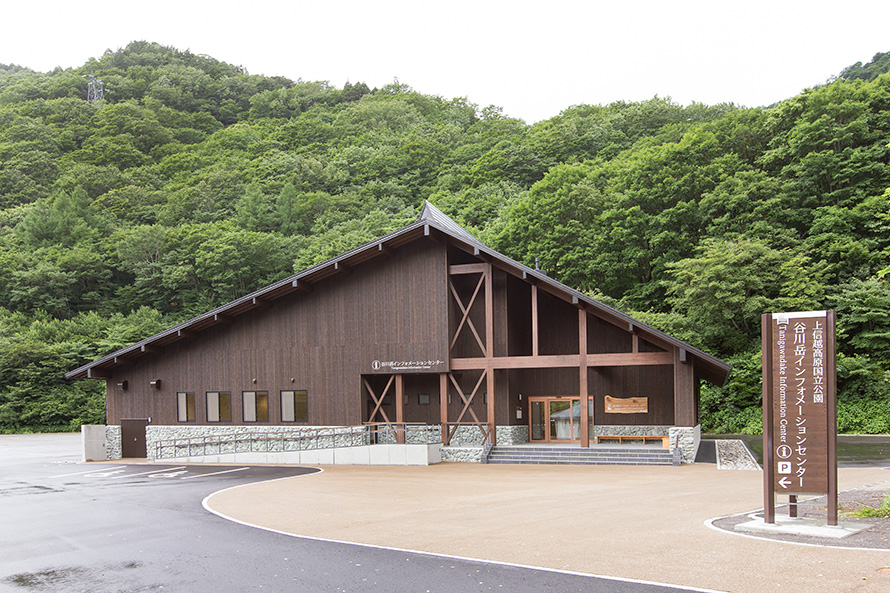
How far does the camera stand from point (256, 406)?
24.5m

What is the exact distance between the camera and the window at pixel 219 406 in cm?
2481

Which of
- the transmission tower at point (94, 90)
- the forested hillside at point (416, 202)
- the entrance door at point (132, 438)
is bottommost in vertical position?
the entrance door at point (132, 438)

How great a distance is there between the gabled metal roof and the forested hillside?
6647mm

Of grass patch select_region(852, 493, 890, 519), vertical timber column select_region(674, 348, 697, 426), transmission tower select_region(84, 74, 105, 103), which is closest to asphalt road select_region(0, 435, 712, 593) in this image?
grass patch select_region(852, 493, 890, 519)

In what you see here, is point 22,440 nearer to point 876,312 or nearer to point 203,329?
point 203,329

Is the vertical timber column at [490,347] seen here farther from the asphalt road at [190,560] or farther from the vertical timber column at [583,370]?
the asphalt road at [190,560]

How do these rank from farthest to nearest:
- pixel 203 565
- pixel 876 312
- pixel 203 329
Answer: pixel 876 312
pixel 203 329
pixel 203 565

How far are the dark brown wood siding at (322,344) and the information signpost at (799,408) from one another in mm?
13795

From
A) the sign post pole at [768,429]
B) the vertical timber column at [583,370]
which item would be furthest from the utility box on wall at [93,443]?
the sign post pole at [768,429]

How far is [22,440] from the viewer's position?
36312mm

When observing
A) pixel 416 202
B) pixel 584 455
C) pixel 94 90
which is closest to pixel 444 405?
pixel 584 455

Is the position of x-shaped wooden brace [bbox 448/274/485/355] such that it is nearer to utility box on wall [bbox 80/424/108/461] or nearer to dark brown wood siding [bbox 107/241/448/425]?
dark brown wood siding [bbox 107/241/448/425]

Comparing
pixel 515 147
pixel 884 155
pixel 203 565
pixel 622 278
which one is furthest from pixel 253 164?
pixel 203 565

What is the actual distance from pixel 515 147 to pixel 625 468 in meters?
37.3
